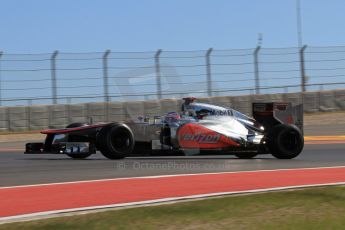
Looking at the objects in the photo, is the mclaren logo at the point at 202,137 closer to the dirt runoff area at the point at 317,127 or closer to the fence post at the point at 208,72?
the dirt runoff area at the point at 317,127

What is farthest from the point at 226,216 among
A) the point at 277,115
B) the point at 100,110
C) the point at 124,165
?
the point at 100,110

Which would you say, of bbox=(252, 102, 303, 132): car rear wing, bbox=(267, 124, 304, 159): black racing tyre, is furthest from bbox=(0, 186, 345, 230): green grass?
bbox=(252, 102, 303, 132): car rear wing

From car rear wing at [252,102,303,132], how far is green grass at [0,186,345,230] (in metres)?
5.20

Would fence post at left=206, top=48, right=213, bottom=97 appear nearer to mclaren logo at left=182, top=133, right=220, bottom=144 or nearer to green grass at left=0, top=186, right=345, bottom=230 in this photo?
mclaren logo at left=182, top=133, right=220, bottom=144

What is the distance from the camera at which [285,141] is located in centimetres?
1207

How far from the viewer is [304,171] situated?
10062 millimetres

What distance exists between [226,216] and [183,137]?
5555 mm

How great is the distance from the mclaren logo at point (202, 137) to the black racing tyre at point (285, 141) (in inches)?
40.4

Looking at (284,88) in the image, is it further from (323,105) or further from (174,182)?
(174,182)

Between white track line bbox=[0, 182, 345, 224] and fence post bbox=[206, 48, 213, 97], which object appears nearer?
white track line bbox=[0, 182, 345, 224]

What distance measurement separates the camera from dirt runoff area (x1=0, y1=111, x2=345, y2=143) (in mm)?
20859

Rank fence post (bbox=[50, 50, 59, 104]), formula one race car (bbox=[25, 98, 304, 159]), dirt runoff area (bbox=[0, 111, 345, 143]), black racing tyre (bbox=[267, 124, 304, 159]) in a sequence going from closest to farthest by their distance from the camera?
1. formula one race car (bbox=[25, 98, 304, 159])
2. black racing tyre (bbox=[267, 124, 304, 159])
3. dirt runoff area (bbox=[0, 111, 345, 143])
4. fence post (bbox=[50, 50, 59, 104])

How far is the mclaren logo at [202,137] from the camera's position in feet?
38.0

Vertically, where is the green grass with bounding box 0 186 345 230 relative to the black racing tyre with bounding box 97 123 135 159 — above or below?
below
